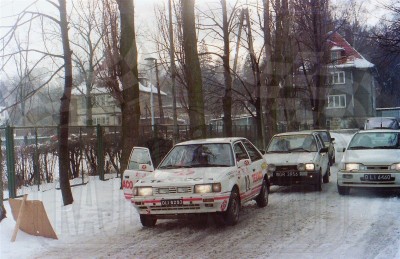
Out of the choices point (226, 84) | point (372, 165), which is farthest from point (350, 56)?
point (372, 165)

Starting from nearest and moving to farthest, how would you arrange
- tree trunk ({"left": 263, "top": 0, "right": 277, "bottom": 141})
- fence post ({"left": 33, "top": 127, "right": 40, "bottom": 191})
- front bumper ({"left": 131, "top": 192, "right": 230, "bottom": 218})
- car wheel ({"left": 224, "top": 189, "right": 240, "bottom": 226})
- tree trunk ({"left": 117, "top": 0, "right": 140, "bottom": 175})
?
front bumper ({"left": 131, "top": 192, "right": 230, "bottom": 218}) < car wheel ({"left": 224, "top": 189, "right": 240, "bottom": 226}) < tree trunk ({"left": 117, "top": 0, "right": 140, "bottom": 175}) < fence post ({"left": 33, "top": 127, "right": 40, "bottom": 191}) < tree trunk ({"left": 263, "top": 0, "right": 277, "bottom": 141})

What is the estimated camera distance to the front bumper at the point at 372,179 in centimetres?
1062

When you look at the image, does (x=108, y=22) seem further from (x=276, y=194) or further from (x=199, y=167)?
(x=199, y=167)

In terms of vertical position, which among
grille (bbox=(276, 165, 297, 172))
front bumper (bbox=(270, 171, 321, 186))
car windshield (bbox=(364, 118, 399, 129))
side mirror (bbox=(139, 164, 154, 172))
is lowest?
front bumper (bbox=(270, 171, 321, 186))

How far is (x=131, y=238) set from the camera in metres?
8.01

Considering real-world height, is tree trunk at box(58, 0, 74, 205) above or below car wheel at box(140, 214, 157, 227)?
above

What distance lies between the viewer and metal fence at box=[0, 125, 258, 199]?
39.0 ft

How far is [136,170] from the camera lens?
10.1m

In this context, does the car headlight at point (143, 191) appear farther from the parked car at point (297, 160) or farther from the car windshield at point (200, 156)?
the parked car at point (297, 160)

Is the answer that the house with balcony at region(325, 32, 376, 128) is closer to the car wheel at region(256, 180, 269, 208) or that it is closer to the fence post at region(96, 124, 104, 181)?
the fence post at region(96, 124, 104, 181)

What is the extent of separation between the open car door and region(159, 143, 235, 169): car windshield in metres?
0.51

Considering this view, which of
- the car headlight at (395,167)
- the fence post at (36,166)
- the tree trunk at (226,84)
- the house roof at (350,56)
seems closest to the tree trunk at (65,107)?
the fence post at (36,166)

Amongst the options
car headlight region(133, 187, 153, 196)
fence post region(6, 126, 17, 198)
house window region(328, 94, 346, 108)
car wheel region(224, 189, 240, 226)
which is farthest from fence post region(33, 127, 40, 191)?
house window region(328, 94, 346, 108)

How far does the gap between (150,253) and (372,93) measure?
2433 inches
